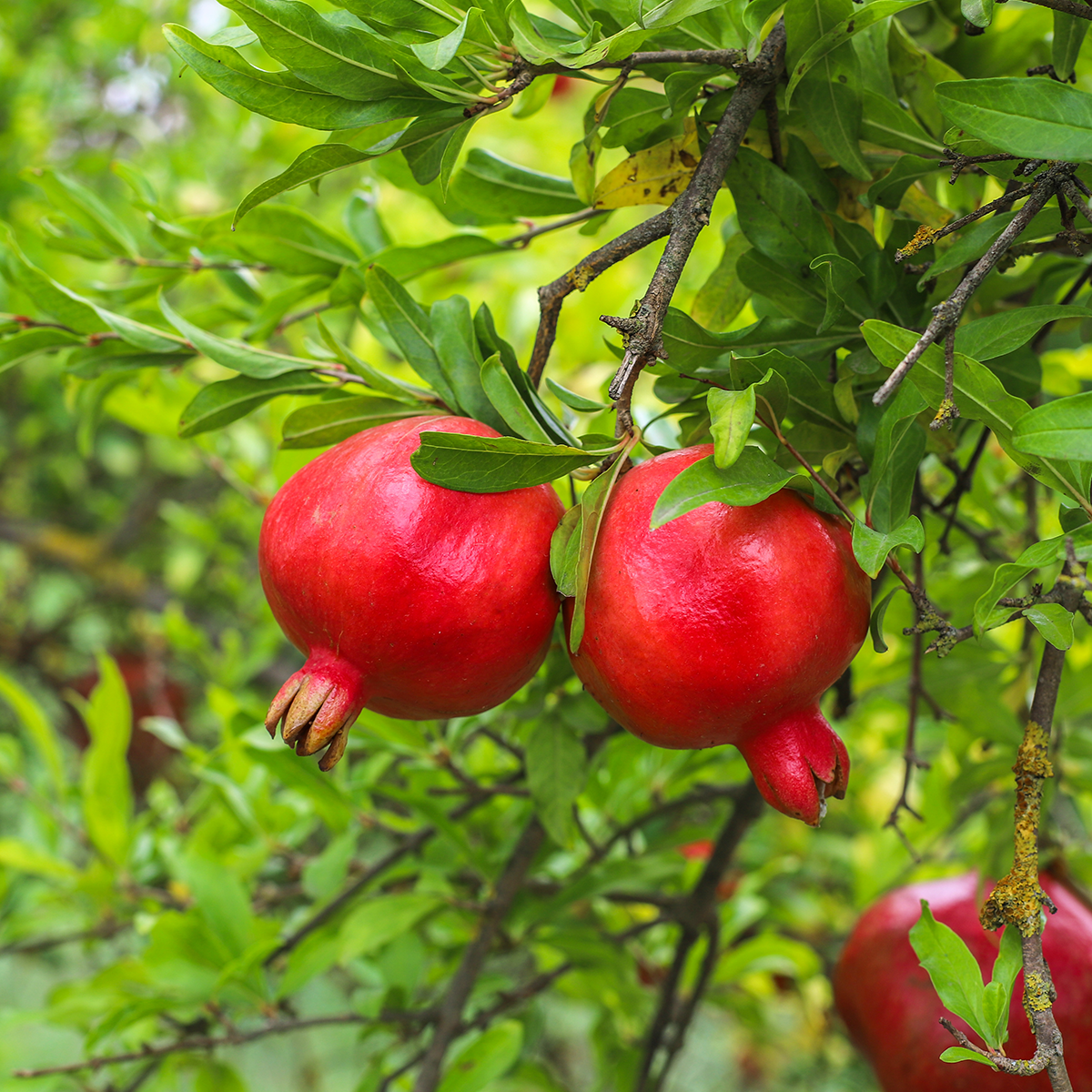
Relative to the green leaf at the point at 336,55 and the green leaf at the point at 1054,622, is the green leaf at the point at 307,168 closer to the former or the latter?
the green leaf at the point at 336,55

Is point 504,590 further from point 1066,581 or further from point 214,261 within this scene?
point 214,261

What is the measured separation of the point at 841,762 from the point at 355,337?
3.77 feet

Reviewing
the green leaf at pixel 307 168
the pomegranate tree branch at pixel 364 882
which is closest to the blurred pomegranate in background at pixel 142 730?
the pomegranate tree branch at pixel 364 882

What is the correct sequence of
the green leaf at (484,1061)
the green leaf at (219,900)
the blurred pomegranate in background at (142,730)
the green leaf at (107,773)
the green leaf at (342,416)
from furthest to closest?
the blurred pomegranate in background at (142,730), the green leaf at (107,773), the green leaf at (219,900), the green leaf at (484,1061), the green leaf at (342,416)

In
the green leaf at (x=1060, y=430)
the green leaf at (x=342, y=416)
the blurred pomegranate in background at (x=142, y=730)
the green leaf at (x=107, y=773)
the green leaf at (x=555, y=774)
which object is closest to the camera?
the green leaf at (x=1060, y=430)

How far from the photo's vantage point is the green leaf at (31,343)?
0.78m

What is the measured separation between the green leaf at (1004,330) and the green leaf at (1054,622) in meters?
0.14

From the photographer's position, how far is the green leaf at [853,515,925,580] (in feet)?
1.58

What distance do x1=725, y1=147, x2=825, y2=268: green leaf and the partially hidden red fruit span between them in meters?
0.22

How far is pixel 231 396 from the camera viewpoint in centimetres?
72

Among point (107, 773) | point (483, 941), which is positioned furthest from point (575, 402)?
point (107, 773)

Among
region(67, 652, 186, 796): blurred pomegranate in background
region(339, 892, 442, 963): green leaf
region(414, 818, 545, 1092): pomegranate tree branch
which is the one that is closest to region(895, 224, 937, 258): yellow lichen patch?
region(414, 818, 545, 1092): pomegranate tree branch

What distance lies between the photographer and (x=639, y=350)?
0.52 metres

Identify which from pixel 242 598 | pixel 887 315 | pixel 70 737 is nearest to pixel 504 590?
pixel 887 315
